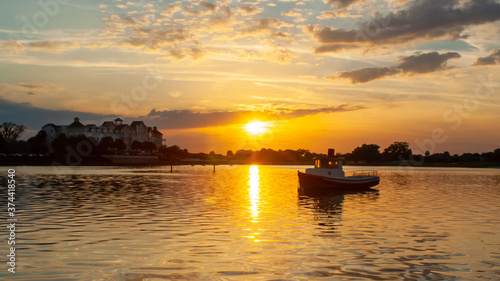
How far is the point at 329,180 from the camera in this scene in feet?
194

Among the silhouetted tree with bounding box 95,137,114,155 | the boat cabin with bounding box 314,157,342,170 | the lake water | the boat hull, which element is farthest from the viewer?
the silhouetted tree with bounding box 95,137,114,155

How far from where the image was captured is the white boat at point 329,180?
58.8 meters

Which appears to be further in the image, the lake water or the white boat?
the white boat

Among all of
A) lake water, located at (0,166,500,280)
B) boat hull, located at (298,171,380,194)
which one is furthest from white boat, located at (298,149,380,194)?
lake water, located at (0,166,500,280)

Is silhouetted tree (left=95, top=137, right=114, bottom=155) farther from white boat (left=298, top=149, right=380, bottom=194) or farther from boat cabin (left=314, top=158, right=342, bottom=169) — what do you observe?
boat cabin (left=314, top=158, right=342, bottom=169)

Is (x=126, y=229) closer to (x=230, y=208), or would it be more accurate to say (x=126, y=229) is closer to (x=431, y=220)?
(x=230, y=208)

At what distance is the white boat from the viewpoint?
58.8 m

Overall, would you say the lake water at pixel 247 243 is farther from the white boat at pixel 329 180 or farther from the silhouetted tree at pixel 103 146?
the silhouetted tree at pixel 103 146

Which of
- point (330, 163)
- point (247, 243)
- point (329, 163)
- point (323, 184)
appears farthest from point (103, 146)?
point (247, 243)

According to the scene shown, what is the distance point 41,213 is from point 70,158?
158411 millimetres

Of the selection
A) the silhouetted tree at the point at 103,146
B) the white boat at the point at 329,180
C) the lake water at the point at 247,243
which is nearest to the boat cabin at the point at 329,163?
the white boat at the point at 329,180

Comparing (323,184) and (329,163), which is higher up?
(329,163)

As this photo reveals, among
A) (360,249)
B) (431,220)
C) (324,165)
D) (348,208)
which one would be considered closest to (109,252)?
(360,249)

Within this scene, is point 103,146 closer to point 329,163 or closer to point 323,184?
point 329,163
